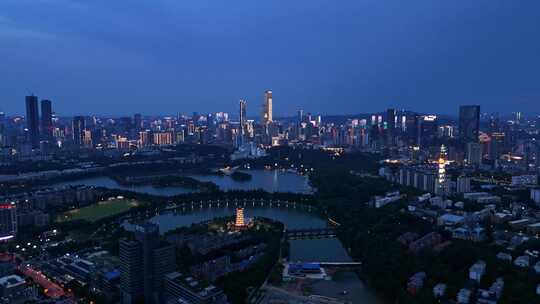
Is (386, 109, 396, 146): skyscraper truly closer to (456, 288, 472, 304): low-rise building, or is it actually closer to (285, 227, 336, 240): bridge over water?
(285, 227, 336, 240): bridge over water

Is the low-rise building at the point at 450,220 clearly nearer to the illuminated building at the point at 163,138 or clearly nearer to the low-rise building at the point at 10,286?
the low-rise building at the point at 10,286

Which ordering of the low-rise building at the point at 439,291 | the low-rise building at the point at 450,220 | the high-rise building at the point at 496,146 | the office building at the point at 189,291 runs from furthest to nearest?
the high-rise building at the point at 496,146
the low-rise building at the point at 450,220
the low-rise building at the point at 439,291
the office building at the point at 189,291

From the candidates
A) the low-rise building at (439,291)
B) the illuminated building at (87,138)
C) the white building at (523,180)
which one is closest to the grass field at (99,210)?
the low-rise building at (439,291)

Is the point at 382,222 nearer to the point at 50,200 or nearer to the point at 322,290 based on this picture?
the point at 322,290

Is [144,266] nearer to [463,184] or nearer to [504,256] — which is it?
[504,256]

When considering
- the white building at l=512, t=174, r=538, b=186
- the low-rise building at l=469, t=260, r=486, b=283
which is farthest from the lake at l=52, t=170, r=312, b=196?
the low-rise building at l=469, t=260, r=486, b=283

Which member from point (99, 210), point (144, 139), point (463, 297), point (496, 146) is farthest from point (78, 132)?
point (463, 297)

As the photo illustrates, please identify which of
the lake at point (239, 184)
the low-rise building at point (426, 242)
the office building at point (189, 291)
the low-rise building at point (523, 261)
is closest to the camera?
the office building at point (189, 291)
